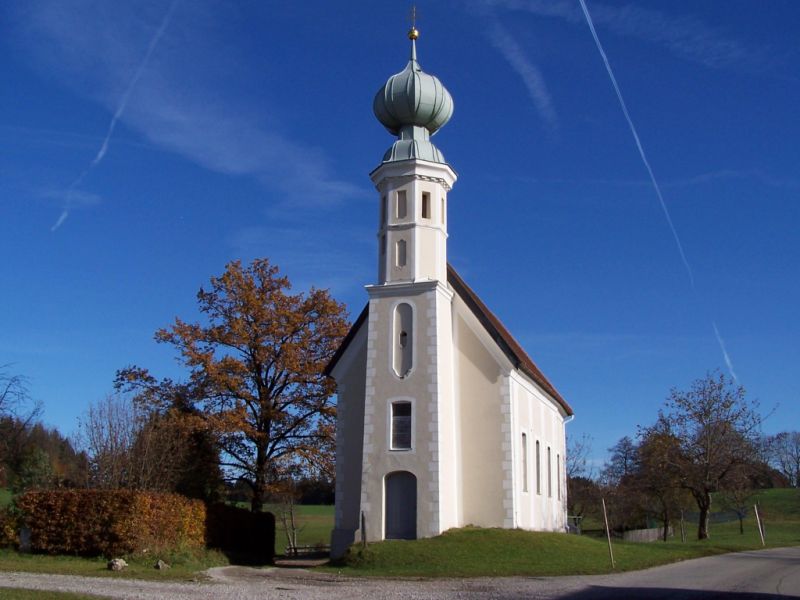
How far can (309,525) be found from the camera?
70375 millimetres

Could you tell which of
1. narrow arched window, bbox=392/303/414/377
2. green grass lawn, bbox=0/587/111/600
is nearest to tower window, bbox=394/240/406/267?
narrow arched window, bbox=392/303/414/377

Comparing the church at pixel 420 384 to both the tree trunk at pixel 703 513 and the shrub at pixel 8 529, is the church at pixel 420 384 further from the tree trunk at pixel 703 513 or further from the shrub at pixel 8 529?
the tree trunk at pixel 703 513

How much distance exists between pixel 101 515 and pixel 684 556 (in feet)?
60.2

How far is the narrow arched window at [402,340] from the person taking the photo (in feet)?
93.4

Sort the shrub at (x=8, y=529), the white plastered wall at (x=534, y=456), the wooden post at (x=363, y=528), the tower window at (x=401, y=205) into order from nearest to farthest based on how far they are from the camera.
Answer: the shrub at (x=8, y=529), the wooden post at (x=363, y=528), the tower window at (x=401, y=205), the white plastered wall at (x=534, y=456)

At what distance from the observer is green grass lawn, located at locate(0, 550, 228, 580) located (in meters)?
20.8

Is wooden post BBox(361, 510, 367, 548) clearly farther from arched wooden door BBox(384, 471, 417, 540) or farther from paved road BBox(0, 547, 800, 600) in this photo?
paved road BBox(0, 547, 800, 600)

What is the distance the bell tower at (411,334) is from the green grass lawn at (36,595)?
1299 centimetres

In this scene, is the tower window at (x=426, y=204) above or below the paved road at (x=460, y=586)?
above

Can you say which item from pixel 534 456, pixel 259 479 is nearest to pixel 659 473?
pixel 534 456

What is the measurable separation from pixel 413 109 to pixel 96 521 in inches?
673

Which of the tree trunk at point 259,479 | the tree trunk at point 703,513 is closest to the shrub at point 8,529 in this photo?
the tree trunk at point 259,479

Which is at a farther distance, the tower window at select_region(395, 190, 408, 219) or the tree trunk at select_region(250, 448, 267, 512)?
the tree trunk at select_region(250, 448, 267, 512)

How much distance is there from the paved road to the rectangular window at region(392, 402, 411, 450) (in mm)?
5459
